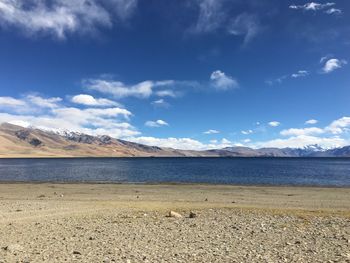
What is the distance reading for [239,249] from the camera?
15.1 meters

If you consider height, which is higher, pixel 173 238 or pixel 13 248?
pixel 173 238

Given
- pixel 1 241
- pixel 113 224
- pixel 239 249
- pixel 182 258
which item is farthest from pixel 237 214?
pixel 1 241

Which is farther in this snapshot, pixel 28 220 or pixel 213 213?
pixel 213 213

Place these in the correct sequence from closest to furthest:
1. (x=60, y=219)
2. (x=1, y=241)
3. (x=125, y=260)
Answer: (x=125, y=260), (x=1, y=241), (x=60, y=219)

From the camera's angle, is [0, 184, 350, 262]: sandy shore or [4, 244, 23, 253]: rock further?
[4, 244, 23, 253]: rock

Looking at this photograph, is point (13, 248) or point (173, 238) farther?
point (173, 238)

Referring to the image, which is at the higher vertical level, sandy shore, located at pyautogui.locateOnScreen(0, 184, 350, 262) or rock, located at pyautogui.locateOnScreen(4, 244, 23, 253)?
sandy shore, located at pyautogui.locateOnScreen(0, 184, 350, 262)

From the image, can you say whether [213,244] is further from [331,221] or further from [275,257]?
[331,221]

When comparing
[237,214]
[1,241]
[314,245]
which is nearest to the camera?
[314,245]

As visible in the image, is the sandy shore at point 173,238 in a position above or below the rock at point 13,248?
above

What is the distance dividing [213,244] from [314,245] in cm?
393

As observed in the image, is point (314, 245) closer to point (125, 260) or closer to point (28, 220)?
point (125, 260)

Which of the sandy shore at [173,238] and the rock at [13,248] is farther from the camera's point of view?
the rock at [13,248]

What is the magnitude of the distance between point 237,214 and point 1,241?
1371 centimetres
